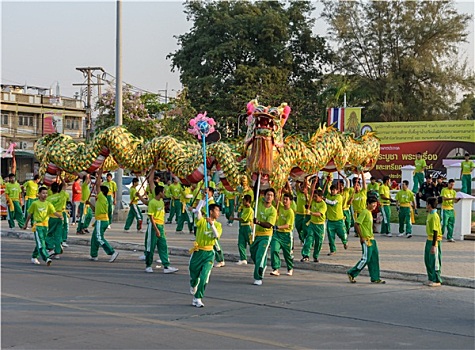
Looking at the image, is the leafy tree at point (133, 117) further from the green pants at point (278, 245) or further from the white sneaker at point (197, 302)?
the white sneaker at point (197, 302)

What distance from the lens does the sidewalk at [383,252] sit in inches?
533

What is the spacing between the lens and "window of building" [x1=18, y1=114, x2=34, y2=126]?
5315 cm

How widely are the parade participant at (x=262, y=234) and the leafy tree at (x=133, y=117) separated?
21891mm

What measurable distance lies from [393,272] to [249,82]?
90.2 ft

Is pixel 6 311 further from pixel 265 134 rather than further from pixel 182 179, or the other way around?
pixel 182 179

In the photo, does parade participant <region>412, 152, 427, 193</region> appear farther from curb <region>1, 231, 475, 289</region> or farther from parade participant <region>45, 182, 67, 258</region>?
parade participant <region>45, 182, 67, 258</region>

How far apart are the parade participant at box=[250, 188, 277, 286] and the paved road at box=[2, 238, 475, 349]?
304mm

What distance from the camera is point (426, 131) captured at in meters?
31.2

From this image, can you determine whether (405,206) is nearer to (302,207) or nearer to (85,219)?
(302,207)

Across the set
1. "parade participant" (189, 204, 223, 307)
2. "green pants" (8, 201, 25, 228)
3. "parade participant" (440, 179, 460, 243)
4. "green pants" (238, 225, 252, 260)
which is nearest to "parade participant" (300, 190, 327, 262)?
"green pants" (238, 225, 252, 260)

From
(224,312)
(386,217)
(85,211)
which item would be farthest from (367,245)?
(85,211)

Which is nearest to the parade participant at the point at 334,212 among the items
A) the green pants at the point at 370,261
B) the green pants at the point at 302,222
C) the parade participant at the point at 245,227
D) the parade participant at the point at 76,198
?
the green pants at the point at 302,222

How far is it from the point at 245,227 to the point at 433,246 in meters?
4.20

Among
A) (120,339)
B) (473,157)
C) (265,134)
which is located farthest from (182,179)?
(473,157)
